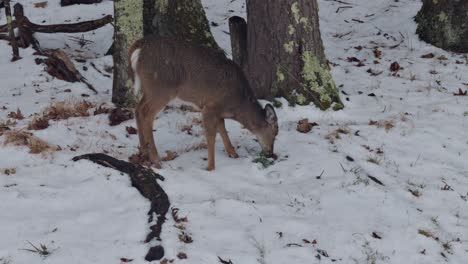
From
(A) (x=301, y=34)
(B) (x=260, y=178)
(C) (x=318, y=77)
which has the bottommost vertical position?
(B) (x=260, y=178)

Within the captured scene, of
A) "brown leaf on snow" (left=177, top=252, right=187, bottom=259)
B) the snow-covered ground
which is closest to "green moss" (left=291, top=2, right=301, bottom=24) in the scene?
the snow-covered ground

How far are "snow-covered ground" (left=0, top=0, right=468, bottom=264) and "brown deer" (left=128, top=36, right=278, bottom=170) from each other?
305mm

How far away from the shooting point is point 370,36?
37.5 ft

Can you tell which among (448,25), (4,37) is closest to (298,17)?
(448,25)

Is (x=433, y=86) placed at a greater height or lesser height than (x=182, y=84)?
lesser

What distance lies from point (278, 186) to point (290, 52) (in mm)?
2575

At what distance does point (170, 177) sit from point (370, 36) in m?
7.05

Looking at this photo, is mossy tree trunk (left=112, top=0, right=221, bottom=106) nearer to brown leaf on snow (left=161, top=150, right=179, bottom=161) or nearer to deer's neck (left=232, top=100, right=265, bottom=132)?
brown leaf on snow (left=161, top=150, right=179, bottom=161)

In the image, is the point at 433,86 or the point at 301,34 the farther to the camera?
the point at 433,86

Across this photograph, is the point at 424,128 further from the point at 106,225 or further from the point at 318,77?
the point at 106,225

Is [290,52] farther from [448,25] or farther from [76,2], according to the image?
[76,2]

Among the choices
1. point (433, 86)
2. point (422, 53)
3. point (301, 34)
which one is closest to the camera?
point (301, 34)

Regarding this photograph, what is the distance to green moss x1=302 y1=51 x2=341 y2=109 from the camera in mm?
7832

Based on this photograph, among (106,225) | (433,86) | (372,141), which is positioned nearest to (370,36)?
(433,86)
